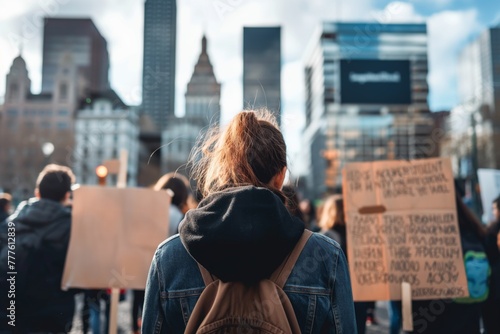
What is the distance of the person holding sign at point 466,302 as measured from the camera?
10.2ft

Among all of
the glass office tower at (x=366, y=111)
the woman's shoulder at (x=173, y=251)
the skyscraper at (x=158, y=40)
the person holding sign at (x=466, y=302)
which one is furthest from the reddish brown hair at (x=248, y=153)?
the glass office tower at (x=366, y=111)

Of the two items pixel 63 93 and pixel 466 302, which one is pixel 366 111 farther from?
pixel 466 302

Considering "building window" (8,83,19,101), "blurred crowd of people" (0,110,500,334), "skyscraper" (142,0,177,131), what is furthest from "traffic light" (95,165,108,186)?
"building window" (8,83,19,101)

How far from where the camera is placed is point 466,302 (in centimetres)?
318

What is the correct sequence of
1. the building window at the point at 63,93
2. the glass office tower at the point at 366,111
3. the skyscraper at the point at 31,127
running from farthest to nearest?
the glass office tower at the point at 366,111 < the building window at the point at 63,93 < the skyscraper at the point at 31,127

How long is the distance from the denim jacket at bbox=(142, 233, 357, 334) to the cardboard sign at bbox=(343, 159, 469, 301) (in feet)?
5.53

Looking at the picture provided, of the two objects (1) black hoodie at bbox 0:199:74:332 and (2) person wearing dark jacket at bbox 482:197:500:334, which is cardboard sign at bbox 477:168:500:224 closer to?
(2) person wearing dark jacket at bbox 482:197:500:334

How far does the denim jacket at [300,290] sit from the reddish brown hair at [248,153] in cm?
27

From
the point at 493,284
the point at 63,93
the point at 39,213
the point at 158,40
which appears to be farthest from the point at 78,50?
the point at 493,284

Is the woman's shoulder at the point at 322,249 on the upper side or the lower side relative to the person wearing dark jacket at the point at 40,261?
upper

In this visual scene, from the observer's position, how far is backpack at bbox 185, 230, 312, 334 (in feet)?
4.81

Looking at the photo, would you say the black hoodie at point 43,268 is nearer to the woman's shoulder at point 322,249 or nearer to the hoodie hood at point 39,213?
the hoodie hood at point 39,213

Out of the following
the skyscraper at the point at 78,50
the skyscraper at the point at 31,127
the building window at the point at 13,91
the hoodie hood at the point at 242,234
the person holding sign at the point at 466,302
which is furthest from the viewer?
the skyscraper at the point at 78,50

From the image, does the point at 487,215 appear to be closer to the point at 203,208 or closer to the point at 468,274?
the point at 468,274
